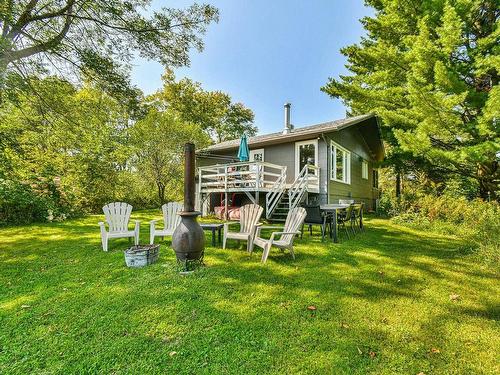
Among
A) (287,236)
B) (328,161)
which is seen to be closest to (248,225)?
(287,236)

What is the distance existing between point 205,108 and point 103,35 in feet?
63.6

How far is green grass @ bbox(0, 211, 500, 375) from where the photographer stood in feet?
6.95

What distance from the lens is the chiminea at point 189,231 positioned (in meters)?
4.03

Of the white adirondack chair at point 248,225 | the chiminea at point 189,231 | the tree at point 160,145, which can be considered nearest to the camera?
the chiminea at point 189,231

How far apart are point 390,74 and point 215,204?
938cm

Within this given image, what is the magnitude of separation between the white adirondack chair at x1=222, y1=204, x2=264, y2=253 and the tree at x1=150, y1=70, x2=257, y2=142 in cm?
1900

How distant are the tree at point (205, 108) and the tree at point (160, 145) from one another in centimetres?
733

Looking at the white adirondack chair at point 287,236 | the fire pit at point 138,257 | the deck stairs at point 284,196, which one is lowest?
the fire pit at point 138,257

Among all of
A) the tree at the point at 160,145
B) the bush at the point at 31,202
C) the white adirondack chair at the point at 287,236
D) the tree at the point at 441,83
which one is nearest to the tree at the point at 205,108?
the tree at the point at 160,145

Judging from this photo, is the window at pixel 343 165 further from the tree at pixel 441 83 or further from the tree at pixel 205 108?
the tree at pixel 205 108

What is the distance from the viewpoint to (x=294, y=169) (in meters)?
11.5

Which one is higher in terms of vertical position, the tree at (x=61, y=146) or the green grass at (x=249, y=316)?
the tree at (x=61, y=146)

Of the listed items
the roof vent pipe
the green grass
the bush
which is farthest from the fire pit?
the roof vent pipe

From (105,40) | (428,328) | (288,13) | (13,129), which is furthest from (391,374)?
(288,13)
